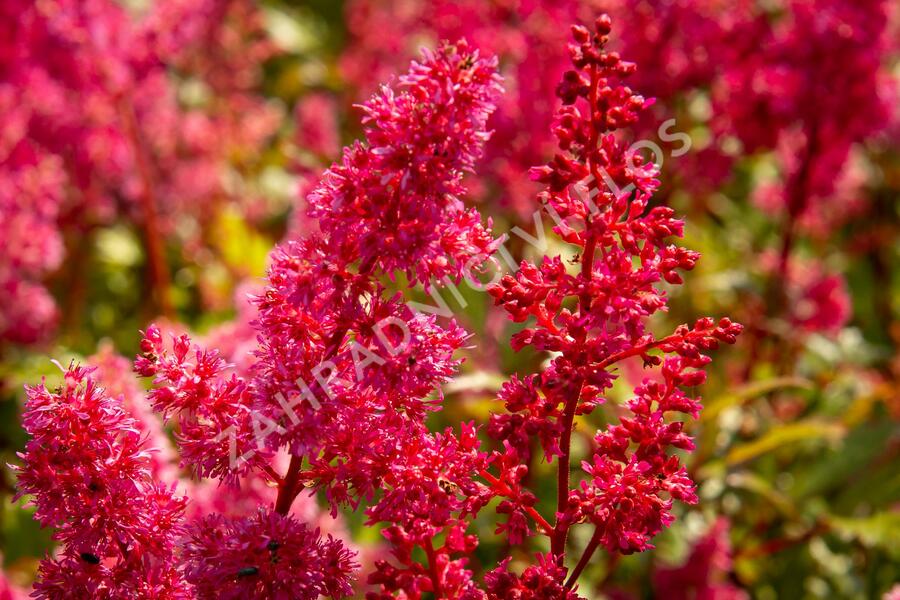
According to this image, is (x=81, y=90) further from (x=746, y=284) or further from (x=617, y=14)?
(x=746, y=284)

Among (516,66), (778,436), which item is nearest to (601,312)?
(778,436)

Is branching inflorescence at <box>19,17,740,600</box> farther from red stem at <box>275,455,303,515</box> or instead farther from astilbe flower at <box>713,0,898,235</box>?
astilbe flower at <box>713,0,898,235</box>

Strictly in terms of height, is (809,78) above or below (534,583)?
above

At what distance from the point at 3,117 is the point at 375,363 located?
7.38 ft

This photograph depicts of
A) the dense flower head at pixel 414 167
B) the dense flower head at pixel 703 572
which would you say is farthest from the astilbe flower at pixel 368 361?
the dense flower head at pixel 703 572

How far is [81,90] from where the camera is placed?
9.92ft

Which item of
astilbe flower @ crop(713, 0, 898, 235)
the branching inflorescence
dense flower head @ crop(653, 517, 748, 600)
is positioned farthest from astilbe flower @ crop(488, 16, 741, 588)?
astilbe flower @ crop(713, 0, 898, 235)

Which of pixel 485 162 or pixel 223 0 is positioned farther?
pixel 223 0

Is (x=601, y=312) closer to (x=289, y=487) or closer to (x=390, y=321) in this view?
(x=390, y=321)

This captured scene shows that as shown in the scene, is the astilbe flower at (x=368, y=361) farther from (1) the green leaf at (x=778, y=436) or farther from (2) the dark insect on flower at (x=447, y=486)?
(1) the green leaf at (x=778, y=436)

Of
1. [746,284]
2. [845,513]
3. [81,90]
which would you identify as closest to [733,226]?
[746,284]

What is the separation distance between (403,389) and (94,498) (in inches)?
15.6

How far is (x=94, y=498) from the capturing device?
1.30 metres

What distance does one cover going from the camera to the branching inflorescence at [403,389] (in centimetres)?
123
